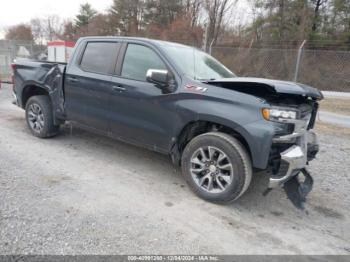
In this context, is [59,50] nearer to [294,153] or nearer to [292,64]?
[292,64]

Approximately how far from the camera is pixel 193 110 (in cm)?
324

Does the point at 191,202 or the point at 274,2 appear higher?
the point at 274,2

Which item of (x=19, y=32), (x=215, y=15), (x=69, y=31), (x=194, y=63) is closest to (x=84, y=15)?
(x=69, y=31)

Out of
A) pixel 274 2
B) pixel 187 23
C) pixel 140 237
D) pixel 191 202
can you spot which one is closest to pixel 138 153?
pixel 191 202

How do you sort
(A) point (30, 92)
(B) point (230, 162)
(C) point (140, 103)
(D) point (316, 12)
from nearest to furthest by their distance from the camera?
1. (B) point (230, 162)
2. (C) point (140, 103)
3. (A) point (30, 92)
4. (D) point (316, 12)

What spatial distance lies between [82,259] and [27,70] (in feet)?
13.4

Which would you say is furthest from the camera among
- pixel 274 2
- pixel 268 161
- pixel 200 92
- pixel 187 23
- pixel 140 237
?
pixel 187 23

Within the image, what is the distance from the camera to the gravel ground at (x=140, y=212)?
2.43m

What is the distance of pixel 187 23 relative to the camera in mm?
24562

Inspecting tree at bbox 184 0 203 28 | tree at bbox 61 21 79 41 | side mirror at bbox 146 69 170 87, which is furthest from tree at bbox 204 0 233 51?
tree at bbox 61 21 79 41

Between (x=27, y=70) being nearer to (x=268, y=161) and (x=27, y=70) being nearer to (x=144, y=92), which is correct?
(x=144, y=92)

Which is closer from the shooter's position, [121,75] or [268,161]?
[268,161]

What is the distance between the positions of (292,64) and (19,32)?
51.8 m

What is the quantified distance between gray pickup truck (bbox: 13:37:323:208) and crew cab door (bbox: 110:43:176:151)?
0.5 inches
